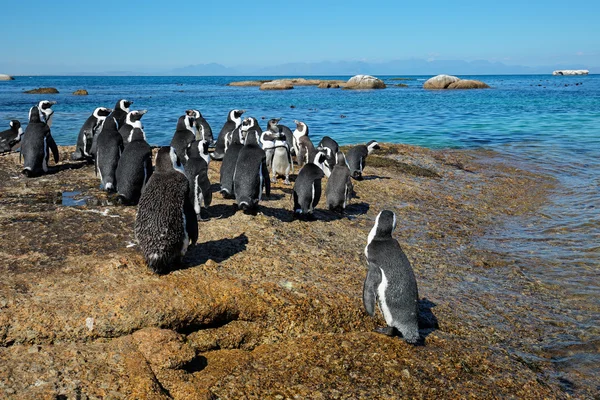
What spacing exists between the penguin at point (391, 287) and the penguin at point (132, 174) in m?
3.87

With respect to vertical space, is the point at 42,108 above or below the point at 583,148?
above

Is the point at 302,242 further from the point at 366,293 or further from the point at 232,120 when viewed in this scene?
the point at 232,120

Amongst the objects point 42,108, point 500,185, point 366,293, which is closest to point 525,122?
point 500,185

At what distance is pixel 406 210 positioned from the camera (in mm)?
8844

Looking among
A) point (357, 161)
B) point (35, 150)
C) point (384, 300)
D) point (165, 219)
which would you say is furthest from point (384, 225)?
point (35, 150)

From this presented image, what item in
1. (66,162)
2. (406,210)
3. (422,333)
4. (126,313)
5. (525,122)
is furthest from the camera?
(525,122)

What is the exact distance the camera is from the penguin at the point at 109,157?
7902 millimetres

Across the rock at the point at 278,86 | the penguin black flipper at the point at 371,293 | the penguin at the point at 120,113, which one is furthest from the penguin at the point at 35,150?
the rock at the point at 278,86

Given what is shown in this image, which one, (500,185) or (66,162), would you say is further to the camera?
(500,185)

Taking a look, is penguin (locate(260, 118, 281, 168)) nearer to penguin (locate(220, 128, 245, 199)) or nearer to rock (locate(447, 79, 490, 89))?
penguin (locate(220, 128, 245, 199))

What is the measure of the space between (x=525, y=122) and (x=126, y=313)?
2519 centimetres

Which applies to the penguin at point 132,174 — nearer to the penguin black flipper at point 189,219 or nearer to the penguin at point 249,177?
the penguin at point 249,177

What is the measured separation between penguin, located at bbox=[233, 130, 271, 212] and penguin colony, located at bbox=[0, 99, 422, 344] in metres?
0.01

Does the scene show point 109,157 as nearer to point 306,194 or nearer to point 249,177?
point 249,177
